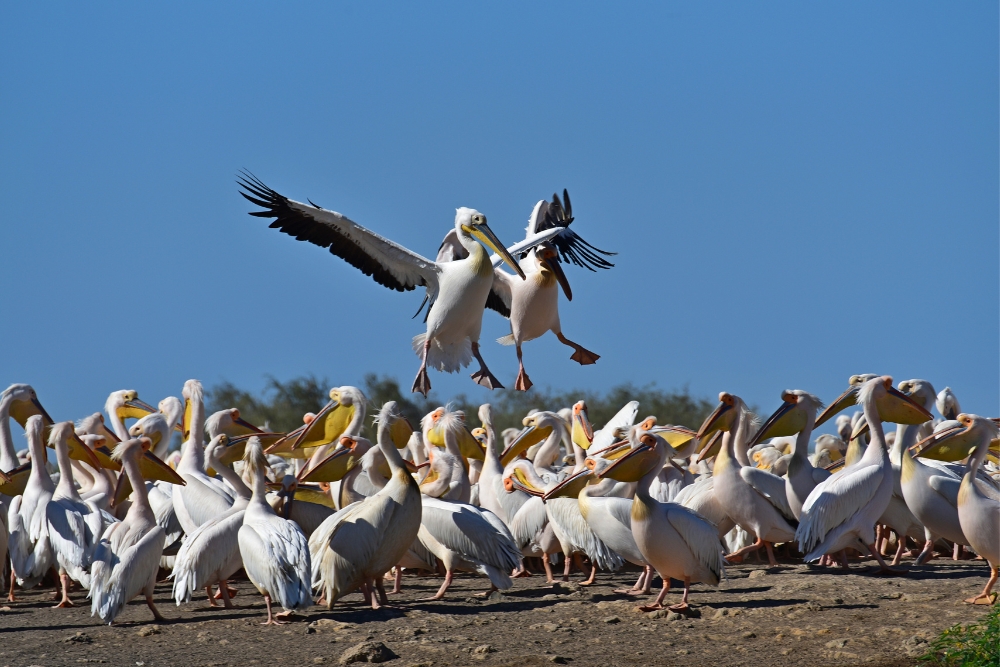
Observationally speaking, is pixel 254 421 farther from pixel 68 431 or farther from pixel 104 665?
pixel 104 665

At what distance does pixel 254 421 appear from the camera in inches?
775

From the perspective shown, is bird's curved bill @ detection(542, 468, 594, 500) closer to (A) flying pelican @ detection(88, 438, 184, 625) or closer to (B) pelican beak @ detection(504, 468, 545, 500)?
(B) pelican beak @ detection(504, 468, 545, 500)

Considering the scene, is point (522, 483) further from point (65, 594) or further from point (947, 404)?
point (947, 404)

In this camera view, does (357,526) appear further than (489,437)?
No

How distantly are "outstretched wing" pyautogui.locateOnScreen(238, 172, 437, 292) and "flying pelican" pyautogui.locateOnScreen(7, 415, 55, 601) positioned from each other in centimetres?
271

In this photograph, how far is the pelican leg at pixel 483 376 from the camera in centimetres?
1012

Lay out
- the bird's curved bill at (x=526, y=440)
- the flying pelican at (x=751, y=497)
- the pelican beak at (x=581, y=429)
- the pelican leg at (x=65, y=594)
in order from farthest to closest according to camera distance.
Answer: the pelican beak at (x=581, y=429) → the bird's curved bill at (x=526, y=440) → the flying pelican at (x=751, y=497) → the pelican leg at (x=65, y=594)

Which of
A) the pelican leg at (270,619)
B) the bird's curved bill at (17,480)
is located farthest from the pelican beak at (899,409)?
the bird's curved bill at (17,480)

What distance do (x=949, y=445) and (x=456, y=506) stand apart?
272 centimetres

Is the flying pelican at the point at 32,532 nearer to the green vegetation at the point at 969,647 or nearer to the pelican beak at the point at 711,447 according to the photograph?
the pelican beak at the point at 711,447

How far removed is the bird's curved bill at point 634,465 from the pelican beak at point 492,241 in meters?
3.35

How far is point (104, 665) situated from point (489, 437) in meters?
3.69

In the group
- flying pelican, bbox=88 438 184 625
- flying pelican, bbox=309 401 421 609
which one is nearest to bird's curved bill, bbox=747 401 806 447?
flying pelican, bbox=309 401 421 609

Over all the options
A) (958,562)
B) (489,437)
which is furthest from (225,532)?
(958,562)
